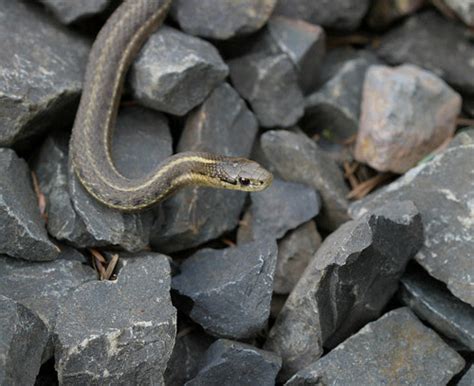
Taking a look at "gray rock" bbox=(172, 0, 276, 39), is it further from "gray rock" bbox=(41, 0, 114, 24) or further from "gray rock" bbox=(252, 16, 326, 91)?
"gray rock" bbox=(41, 0, 114, 24)

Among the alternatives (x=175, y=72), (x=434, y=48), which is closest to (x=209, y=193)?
(x=175, y=72)

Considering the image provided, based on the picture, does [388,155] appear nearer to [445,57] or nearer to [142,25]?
[445,57]

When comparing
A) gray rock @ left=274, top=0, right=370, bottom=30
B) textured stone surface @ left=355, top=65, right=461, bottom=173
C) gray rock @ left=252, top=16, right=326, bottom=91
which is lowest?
textured stone surface @ left=355, top=65, right=461, bottom=173

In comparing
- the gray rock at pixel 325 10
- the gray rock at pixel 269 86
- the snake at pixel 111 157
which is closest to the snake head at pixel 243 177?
the snake at pixel 111 157

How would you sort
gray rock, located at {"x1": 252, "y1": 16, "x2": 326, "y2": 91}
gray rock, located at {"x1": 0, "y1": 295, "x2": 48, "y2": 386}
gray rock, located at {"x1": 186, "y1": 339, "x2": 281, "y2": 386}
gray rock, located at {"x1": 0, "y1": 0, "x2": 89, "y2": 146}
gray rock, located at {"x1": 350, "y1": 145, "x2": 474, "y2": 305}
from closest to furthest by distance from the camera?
gray rock, located at {"x1": 0, "y1": 295, "x2": 48, "y2": 386} < gray rock, located at {"x1": 186, "y1": 339, "x2": 281, "y2": 386} < gray rock, located at {"x1": 350, "y1": 145, "x2": 474, "y2": 305} < gray rock, located at {"x1": 0, "y1": 0, "x2": 89, "y2": 146} < gray rock, located at {"x1": 252, "y1": 16, "x2": 326, "y2": 91}

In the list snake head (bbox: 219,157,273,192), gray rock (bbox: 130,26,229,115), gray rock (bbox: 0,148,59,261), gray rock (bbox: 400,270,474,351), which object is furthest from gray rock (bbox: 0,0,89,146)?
gray rock (bbox: 400,270,474,351)

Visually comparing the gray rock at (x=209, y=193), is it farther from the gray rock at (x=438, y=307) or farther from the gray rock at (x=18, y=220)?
the gray rock at (x=438, y=307)
